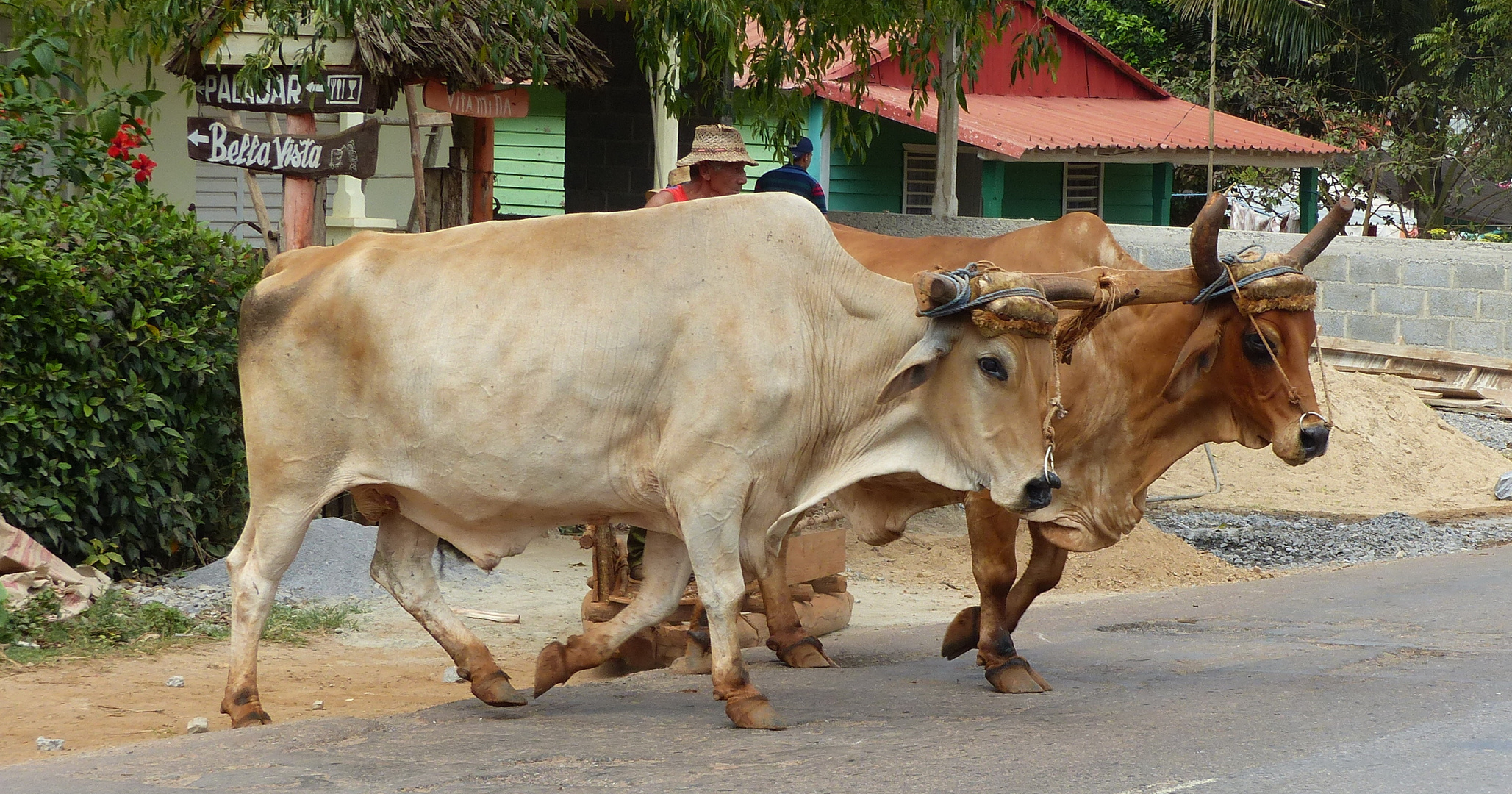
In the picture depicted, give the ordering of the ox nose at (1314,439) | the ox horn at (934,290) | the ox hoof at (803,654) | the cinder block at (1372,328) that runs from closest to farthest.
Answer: the ox horn at (934,290) < the ox nose at (1314,439) < the ox hoof at (803,654) < the cinder block at (1372,328)

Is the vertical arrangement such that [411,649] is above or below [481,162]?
below

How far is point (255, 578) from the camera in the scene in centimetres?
546

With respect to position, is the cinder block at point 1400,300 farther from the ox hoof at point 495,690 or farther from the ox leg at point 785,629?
the ox hoof at point 495,690

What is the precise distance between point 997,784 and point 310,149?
14.0 feet

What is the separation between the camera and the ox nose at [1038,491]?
5.29m

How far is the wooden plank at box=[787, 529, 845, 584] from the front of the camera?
720cm

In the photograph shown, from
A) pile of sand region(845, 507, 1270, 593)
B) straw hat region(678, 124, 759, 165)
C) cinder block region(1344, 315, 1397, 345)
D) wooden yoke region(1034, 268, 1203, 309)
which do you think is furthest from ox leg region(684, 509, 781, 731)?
cinder block region(1344, 315, 1397, 345)

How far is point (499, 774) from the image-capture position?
185 inches

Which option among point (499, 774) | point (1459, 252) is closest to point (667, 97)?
point (499, 774)

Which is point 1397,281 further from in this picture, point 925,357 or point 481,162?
point 925,357

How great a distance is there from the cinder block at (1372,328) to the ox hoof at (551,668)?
1130 cm

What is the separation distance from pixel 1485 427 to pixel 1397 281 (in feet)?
5.07

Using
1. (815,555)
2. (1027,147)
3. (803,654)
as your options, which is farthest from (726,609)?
(1027,147)

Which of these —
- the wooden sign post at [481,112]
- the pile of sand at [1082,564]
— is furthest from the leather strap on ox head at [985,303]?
A: the wooden sign post at [481,112]
